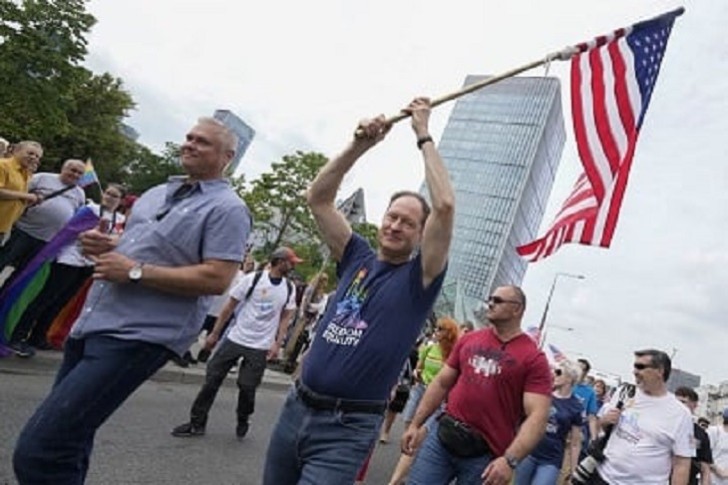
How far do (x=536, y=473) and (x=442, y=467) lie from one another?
2674 mm

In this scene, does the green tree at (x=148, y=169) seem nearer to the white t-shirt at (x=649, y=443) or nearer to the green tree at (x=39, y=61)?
the green tree at (x=39, y=61)

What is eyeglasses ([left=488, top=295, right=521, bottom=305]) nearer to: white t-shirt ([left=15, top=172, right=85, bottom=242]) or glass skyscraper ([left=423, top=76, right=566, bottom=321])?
white t-shirt ([left=15, top=172, right=85, bottom=242])

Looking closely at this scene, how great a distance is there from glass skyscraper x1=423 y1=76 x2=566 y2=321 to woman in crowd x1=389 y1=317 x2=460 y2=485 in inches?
1734

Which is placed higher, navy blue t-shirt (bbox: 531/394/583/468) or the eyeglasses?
the eyeglasses

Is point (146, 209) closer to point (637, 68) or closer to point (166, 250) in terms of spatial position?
point (166, 250)

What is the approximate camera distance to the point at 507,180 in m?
106

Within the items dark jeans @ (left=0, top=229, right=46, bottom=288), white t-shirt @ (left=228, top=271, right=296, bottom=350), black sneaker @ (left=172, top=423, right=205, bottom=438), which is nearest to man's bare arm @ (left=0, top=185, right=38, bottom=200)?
dark jeans @ (left=0, top=229, right=46, bottom=288)

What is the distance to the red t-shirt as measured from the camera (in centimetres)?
386

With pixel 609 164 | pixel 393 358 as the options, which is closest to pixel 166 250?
pixel 393 358

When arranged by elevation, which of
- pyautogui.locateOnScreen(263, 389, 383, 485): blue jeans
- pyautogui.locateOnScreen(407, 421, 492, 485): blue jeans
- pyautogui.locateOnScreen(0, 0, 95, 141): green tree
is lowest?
pyautogui.locateOnScreen(407, 421, 492, 485): blue jeans

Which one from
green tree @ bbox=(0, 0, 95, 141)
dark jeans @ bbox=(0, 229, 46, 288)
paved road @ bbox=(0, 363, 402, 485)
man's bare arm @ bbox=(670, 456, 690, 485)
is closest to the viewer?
man's bare arm @ bbox=(670, 456, 690, 485)

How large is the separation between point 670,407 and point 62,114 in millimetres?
31832

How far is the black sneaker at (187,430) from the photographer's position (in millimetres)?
6176

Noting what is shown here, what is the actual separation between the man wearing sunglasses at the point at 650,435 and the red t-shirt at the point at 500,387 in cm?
124
